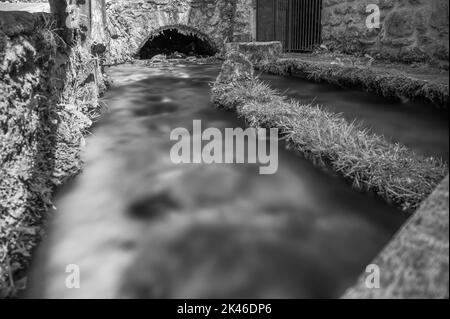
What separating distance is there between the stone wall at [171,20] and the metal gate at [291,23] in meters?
0.36

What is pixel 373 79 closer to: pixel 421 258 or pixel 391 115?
pixel 391 115

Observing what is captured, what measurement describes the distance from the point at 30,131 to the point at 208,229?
1.27m

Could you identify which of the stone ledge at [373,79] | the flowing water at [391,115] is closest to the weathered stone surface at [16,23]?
the flowing water at [391,115]

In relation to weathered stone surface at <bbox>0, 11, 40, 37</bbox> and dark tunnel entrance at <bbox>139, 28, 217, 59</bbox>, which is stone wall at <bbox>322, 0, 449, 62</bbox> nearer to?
weathered stone surface at <bbox>0, 11, 40, 37</bbox>

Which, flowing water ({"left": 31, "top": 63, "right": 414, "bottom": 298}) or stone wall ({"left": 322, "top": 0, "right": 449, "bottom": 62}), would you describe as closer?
flowing water ({"left": 31, "top": 63, "right": 414, "bottom": 298})

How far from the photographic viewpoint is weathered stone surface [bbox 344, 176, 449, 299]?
3.34 feet

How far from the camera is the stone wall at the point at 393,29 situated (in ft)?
14.3

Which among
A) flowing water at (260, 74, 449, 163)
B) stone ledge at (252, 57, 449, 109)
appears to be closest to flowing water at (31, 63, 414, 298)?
flowing water at (260, 74, 449, 163)

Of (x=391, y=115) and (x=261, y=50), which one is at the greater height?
(x=261, y=50)

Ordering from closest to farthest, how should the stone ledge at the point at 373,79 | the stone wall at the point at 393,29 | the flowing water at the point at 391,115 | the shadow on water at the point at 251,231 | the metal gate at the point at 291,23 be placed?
the shadow on water at the point at 251,231
the flowing water at the point at 391,115
the stone ledge at the point at 373,79
the stone wall at the point at 393,29
the metal gate at the point at 291,23

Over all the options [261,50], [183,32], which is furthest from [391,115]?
[183,32]

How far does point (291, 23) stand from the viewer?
7.94m

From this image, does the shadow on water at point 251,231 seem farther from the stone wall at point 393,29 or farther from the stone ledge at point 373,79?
the stone wall at point 393,29

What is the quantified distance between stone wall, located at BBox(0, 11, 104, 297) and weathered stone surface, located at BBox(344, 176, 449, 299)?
1.54 m
